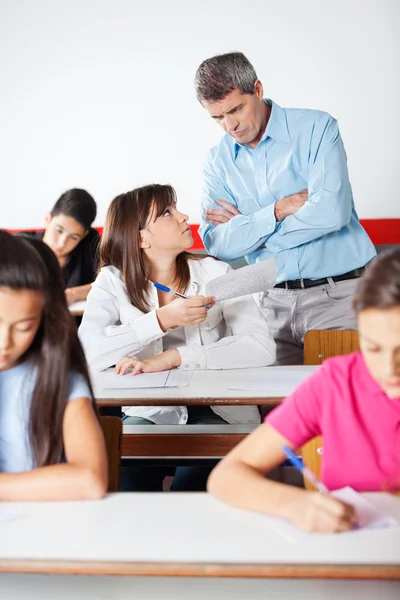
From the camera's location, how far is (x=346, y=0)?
4.18 meters

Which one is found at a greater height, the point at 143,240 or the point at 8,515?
the point at 143,240

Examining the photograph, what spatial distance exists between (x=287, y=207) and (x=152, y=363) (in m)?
0.93

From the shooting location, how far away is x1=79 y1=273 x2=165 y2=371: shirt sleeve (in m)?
2.30

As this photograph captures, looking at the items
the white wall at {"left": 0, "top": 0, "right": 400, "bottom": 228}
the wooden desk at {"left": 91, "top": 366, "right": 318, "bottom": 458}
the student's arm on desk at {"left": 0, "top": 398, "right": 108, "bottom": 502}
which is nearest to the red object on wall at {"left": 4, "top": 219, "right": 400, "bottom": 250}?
the white wall at {"left": 0, "top": 0, "right": 400, "bottom": 228}

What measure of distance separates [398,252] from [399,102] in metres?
3.30

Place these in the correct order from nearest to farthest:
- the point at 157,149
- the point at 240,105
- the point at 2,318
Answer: the point at 2,318 < the point at 240,105 < the point at 157,149

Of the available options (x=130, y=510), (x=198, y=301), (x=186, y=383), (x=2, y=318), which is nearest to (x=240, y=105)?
(x=198, y=301)

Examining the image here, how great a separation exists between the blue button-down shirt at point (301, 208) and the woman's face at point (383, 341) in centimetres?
169

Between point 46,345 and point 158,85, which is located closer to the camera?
point 46,345

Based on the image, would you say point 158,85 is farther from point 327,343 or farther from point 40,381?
point 40,381

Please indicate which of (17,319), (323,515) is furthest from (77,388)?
(323,515)

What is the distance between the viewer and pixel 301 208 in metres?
2.82

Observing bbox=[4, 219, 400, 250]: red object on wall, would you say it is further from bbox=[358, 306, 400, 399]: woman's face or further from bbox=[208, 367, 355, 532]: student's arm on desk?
bbox=[358, 306, 400, 399]: woman's face

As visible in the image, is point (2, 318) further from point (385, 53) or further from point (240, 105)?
point (385, 53)
